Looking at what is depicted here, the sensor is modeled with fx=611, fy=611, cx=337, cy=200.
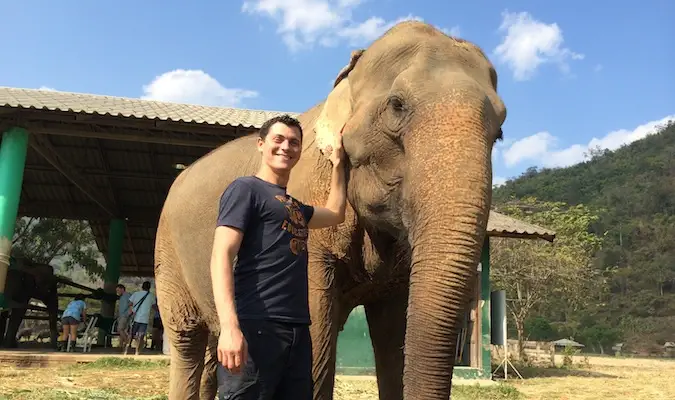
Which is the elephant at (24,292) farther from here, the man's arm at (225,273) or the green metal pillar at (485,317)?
the man's arm at (225,273)

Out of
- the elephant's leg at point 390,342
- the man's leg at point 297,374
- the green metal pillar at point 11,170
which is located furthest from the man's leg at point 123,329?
the man's leg at point 297,374

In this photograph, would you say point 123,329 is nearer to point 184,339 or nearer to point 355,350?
point 355,350

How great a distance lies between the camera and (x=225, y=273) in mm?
2100

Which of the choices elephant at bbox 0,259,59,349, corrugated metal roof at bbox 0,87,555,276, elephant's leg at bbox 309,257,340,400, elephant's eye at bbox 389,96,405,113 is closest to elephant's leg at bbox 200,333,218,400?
elephant's leg at bbox 309,257,340,400

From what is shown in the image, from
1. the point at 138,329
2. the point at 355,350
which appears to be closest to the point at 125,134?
the point at 138,329

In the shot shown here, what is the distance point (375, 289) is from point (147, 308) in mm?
10016

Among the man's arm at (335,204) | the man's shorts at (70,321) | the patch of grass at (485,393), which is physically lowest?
the patch of grass at (485,393)

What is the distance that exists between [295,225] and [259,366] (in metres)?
0.56

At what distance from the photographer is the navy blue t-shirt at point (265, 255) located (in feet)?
7.29

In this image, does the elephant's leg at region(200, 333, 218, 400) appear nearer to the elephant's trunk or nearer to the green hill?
the elephant's trunk

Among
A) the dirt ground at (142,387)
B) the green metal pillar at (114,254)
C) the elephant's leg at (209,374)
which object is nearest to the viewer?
the elephant's leg at (209,374)

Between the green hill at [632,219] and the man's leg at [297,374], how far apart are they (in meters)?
43.0

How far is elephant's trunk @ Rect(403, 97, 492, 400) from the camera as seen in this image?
230cm

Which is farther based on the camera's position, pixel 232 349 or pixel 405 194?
pixel 405 194
